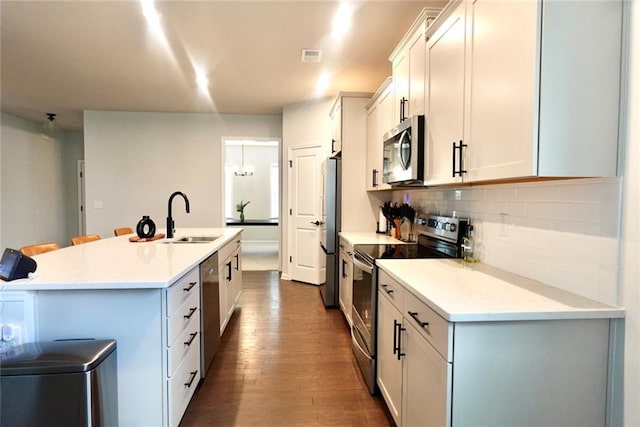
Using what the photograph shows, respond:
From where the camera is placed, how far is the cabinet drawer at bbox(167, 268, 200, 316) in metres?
1.63

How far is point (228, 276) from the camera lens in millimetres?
3121

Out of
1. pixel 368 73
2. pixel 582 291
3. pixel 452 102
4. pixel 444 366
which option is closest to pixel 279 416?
pixel 444 366

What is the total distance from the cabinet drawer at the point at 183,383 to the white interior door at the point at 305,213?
2716mm

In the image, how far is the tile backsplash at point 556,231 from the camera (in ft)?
4.06

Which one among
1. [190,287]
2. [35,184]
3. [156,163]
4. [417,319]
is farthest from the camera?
[35,184]

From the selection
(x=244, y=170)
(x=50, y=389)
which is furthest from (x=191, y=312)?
(x=244, y=170)

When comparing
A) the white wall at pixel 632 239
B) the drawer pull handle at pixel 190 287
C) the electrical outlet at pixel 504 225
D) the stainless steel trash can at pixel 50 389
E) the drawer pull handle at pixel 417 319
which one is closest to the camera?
the white wall at pixel 632 239

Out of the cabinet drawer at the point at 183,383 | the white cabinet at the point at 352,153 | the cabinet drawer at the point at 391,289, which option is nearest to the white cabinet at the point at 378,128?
the white cabinet at the point at 352,153

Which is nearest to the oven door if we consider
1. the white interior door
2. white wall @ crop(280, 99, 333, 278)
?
the white interior door

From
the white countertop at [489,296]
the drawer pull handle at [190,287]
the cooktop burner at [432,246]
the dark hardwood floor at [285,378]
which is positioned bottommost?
the dark hardwood floor at [285,378]

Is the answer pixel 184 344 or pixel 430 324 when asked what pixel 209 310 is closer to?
pixel 184 344

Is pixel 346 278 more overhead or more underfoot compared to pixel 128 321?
more underfoot

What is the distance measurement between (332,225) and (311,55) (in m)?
1.77

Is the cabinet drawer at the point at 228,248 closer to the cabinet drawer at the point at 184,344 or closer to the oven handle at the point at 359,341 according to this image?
the cabinet drawer at the point at 184,344
